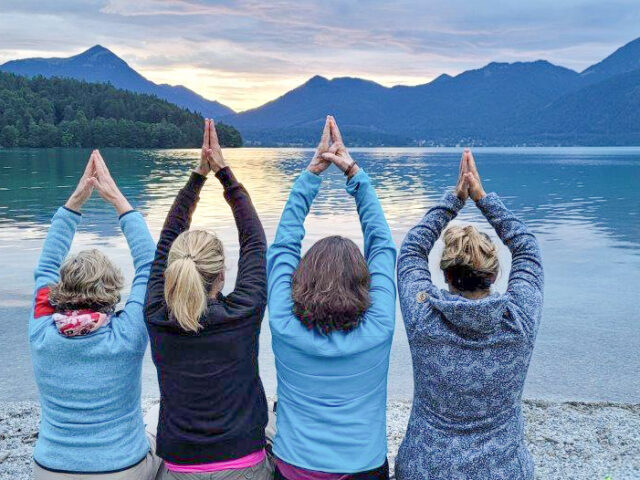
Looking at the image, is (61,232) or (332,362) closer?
(332,362)

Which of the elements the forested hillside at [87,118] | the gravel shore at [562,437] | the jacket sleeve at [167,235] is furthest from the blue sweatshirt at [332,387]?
the forested hillside at [87,118]

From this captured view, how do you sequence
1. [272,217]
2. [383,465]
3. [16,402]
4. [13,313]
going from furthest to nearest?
1. [272,217]
2. [13,313]
3. [16,402]
4. [383,465]

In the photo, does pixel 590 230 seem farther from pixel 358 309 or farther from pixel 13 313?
pixel 358 309

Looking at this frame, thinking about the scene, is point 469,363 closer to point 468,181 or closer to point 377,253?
point 377,253

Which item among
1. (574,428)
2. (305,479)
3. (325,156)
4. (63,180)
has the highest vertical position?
(325,156)

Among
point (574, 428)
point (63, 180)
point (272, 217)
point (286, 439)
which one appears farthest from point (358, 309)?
point (63, 180)

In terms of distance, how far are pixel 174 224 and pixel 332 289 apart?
1.09 meters

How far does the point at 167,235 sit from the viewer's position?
358 cm

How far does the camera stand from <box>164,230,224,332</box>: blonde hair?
2930 mm

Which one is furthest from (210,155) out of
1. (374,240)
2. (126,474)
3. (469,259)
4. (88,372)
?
(126,474)

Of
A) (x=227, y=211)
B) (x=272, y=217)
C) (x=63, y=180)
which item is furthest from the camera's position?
(x=63, y=180)

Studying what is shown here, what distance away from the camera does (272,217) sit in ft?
91.4

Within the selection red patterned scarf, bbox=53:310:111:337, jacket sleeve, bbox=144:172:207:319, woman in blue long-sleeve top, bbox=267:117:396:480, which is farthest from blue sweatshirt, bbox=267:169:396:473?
red patterned scarf, bbox=53:310:111:337

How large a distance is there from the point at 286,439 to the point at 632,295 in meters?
11.3
